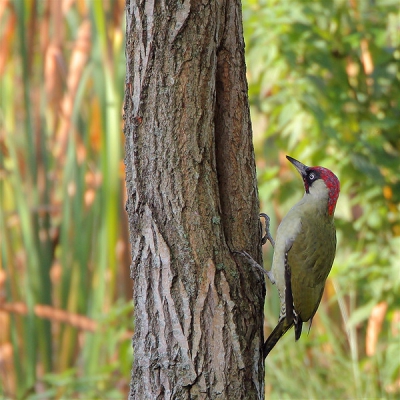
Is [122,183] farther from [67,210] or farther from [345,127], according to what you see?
[345,127]

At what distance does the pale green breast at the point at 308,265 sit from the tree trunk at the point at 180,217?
904 mm

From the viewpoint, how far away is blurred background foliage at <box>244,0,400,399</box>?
147 inches

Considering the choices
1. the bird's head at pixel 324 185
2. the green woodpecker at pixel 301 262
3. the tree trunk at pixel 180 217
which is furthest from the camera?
the bird's head at pixel 324 185

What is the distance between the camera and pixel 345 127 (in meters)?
3.87

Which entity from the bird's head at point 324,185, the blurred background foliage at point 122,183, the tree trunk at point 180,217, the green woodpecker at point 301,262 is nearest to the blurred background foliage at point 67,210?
the blurred background foliage at point 122,183

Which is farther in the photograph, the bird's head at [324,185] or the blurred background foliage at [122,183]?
the blurred background foliage at [122,183]

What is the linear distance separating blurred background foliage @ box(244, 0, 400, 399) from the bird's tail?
1076 millimetres

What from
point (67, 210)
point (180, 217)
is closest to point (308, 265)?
point (180, 217)

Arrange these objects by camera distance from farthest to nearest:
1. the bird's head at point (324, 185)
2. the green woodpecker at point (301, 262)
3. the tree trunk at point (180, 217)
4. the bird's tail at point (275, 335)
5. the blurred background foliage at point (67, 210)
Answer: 1. the blurred background foliage at point (67, 210)
2. the bird's head at point (324, 185)
3. the green woodpecker at point (301, 262)
4. the bird's tail at point (275, 335)
5. the tree trunk at point (180, 217)

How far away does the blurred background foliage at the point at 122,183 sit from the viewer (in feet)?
12.5

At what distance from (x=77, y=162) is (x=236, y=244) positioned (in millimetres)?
2567

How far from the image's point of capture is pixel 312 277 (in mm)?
3078

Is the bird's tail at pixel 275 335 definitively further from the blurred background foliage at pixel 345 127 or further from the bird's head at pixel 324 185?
the blurred background foliage at pixel 345 127

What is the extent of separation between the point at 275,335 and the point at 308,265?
513 millimetres
